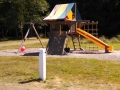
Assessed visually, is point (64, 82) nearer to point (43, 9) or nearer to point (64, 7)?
point (64, 7)

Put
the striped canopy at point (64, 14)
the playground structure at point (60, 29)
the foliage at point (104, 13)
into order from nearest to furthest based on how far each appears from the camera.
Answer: the playground structure at point (60, 29) < the striped canopy at point (64, 14) < the foliage at point (104, 13)

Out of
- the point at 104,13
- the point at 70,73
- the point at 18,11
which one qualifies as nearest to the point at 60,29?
the point at 70,73

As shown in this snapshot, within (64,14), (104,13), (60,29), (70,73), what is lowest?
(70,73)

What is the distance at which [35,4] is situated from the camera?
42.8 m

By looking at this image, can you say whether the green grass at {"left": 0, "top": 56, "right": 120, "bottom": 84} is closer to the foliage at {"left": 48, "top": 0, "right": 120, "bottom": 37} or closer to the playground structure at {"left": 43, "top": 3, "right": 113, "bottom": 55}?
the playground structure at {"left": 43, "top": 3, "right": 113, "bottom": 55}

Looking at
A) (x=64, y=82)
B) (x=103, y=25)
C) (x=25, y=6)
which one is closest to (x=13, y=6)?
(x=25, y=6)

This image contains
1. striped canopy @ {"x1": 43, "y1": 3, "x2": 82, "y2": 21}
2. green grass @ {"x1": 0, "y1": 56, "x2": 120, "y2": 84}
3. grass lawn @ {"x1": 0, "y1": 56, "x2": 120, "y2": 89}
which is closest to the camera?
grass lawn @ {"x1": 0, "y1": 56, "x2": 120, "y2": 89}

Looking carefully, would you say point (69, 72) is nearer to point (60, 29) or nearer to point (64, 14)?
point (60, 29)

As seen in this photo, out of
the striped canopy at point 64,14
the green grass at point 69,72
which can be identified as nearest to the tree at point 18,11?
the striped canopy at point 64,14

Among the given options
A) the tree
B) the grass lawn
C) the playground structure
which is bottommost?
the grass lawn

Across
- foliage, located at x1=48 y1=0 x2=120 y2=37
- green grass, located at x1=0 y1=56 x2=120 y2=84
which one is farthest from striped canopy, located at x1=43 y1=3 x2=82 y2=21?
foliage, located at x1=48 y1=0 x2=120 y2=37

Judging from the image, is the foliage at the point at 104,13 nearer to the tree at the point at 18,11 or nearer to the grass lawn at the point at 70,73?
the tree at the point at 18,11

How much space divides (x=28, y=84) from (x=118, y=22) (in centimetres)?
3747

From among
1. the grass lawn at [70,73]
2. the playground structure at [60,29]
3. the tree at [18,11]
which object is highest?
the tree at [18,11]
